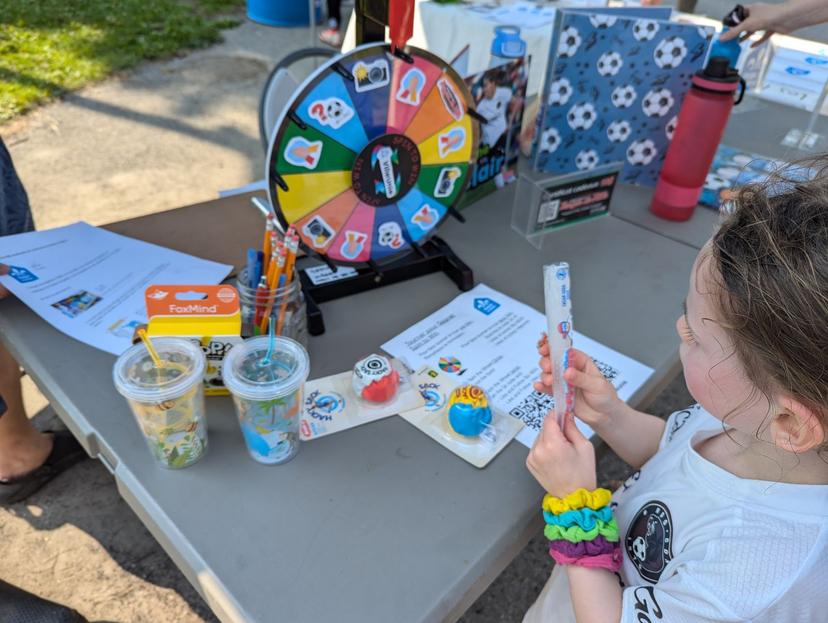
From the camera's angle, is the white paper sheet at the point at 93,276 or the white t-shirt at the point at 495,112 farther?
the white t-shirt at the point at 495,112

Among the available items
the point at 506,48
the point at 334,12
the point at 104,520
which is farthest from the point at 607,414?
the point at 334,12

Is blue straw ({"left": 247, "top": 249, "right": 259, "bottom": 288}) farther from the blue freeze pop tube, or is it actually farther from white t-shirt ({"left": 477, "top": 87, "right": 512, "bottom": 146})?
white t-shirt ({"left": 477, "top": 87, "right": 512, "bottom": 146})

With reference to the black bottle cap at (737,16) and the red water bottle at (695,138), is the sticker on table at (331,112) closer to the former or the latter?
the red water bottle at (695,138)

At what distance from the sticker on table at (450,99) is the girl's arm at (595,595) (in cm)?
62

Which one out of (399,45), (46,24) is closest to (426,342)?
(399,45)

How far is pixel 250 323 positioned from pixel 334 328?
150 mm

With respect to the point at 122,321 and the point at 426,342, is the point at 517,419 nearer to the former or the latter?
the point at 426,342

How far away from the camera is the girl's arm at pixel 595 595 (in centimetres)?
58

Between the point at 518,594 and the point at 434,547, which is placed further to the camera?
the point at 518,594

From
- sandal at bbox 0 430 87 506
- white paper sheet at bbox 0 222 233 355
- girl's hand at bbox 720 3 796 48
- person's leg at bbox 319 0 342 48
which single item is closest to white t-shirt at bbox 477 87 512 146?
girl's hand at bbox 720 3 796 48

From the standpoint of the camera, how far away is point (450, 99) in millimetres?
898

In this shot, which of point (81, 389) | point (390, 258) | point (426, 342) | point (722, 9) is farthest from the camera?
point (722, 9)

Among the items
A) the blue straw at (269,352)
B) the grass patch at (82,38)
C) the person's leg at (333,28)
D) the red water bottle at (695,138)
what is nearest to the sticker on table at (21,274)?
the blue straw at (269,352)

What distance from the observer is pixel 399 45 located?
0.80 meters
